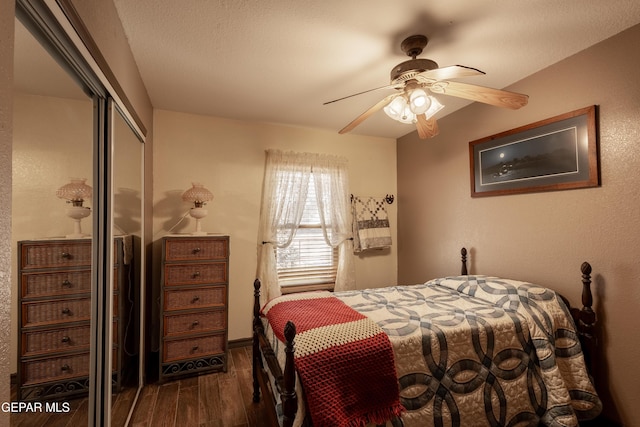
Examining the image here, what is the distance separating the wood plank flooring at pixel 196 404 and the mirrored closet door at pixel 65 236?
24cm

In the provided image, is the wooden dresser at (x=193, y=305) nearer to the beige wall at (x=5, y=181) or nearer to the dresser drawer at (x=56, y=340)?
the dresser drawer at (x=56, y=340)

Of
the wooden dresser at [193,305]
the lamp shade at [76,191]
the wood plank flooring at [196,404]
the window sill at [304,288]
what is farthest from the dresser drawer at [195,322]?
the lamp shade at [76,191]

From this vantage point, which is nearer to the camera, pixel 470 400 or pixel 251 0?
pixel 251 0

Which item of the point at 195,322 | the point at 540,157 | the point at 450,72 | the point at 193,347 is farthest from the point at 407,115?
the point at 193,347

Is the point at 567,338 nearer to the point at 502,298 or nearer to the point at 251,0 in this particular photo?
the point at 502,298

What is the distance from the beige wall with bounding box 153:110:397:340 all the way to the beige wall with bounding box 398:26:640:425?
5.72 feet

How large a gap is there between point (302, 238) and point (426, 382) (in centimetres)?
213

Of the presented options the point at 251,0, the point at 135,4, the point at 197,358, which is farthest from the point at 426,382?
the point at 135,4

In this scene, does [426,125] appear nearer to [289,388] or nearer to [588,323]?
[588,323]

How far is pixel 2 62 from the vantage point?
24.1 inches

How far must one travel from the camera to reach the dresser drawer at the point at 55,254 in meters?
0.81

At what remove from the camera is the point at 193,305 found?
2.45 m

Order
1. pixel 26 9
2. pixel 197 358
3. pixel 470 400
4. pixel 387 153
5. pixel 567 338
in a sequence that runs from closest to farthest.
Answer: pixel 26 9
pixel 470 400
pixel 567 338
pixel 197 358
pixel 387 153

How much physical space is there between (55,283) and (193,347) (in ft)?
5.84
